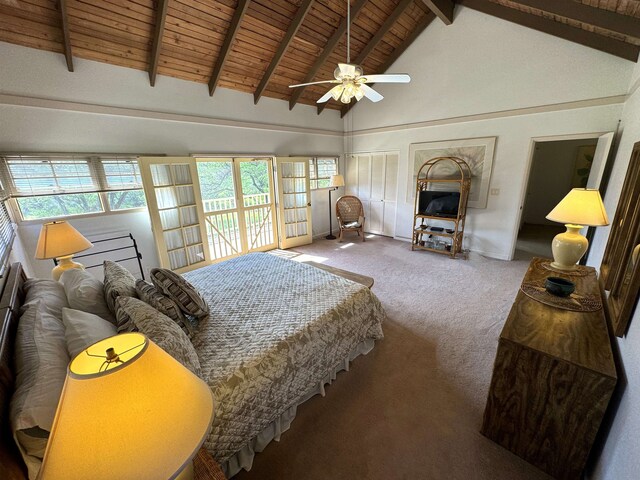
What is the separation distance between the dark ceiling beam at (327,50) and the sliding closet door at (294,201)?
3.69 feet

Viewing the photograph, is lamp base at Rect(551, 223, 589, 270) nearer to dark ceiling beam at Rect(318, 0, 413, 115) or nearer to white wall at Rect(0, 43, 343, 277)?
dark ceiling beam at Rect(318, 0, 413, 115)

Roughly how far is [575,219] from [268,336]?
2.35 metres

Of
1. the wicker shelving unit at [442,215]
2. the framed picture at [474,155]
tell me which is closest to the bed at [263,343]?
the wicker shelving unit at [442,215]

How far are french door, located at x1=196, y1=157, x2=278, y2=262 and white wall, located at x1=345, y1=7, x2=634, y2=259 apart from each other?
2.84 m

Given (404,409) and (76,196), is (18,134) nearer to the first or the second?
(76,196)

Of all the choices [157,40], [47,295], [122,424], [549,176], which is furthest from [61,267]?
[549,176]

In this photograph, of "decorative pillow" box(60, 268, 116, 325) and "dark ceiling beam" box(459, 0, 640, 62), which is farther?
"dark ceiling beam" box(459, 0, 640, 62)

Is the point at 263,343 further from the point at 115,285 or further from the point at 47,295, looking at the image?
the point at 47,295

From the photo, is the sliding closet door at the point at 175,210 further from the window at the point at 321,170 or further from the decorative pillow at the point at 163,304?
the window at the point at 321,170

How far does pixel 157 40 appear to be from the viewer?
2949 mm

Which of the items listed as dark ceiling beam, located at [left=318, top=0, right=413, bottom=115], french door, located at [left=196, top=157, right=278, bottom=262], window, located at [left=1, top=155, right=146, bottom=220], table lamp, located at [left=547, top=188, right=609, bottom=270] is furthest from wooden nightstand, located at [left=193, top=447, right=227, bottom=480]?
dark ceiling beam, located at [left=318, top=0, right=413, bottom=115]

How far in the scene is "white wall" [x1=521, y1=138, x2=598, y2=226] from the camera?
627cm

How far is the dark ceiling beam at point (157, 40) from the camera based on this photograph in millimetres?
2682

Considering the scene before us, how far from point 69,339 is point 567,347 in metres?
2.35
